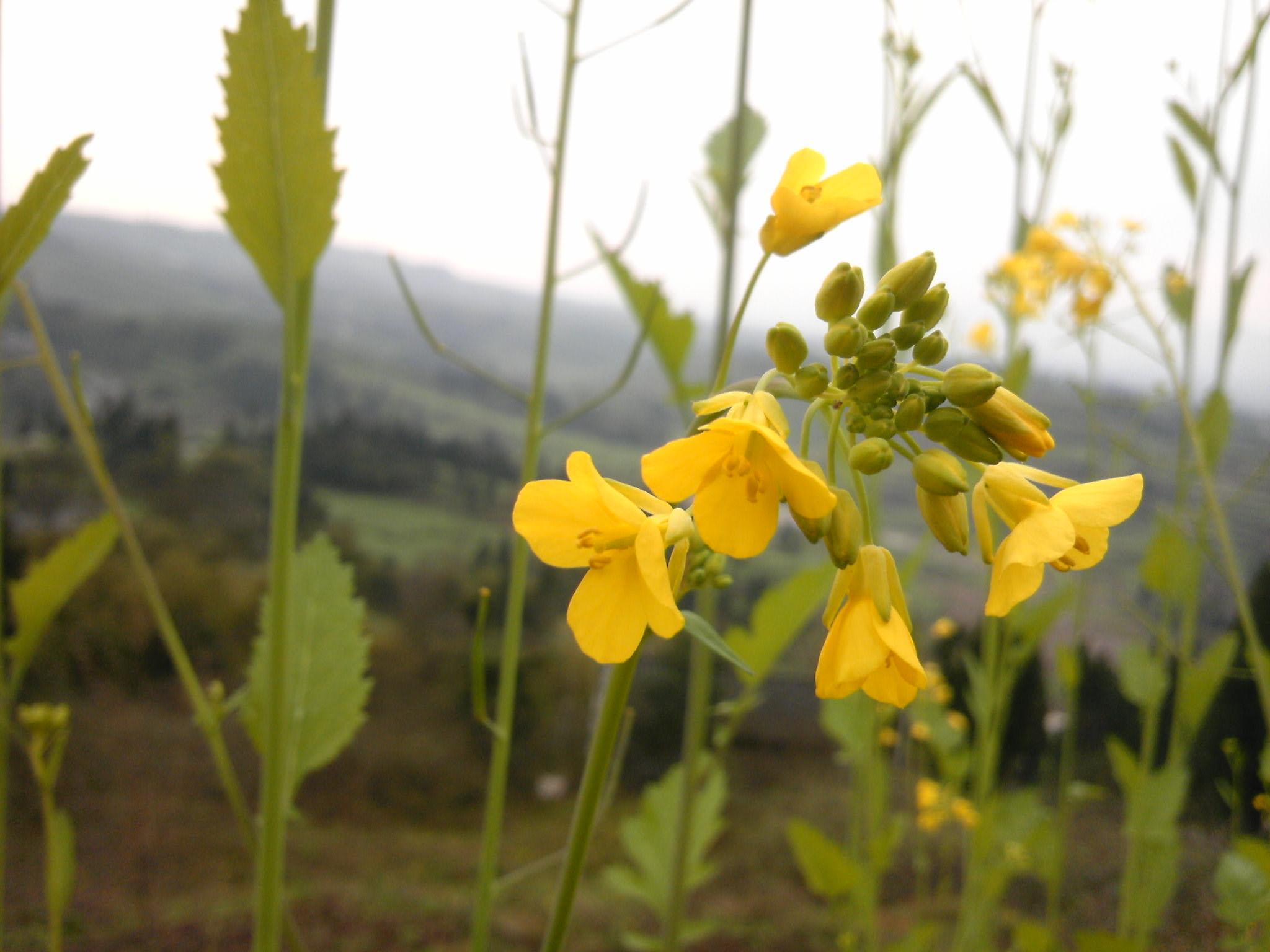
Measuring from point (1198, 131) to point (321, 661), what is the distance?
3.08 ft

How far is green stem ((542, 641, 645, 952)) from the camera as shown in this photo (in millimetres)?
317

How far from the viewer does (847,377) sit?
32 centimetres

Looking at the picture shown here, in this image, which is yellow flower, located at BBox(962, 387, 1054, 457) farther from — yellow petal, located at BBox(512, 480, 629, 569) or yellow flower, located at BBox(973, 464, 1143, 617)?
yellow petal, located at BBox(512, 480, 629, 569)

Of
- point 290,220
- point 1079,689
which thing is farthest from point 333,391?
point 1079,689

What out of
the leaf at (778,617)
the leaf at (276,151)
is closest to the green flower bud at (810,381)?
the leaf at (276,151)

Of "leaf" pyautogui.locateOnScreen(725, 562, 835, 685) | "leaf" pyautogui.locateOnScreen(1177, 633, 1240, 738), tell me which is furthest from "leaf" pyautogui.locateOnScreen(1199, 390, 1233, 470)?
"leaf" pyautogui.locateOnScreen(725, 562, 835, 685)

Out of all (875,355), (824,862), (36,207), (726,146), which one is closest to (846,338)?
(875,355)

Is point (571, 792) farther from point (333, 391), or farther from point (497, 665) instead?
point (333, 391)

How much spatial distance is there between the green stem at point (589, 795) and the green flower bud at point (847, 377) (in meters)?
0.14

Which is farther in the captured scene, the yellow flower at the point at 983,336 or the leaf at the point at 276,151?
the yellow flower at the point at 983,336

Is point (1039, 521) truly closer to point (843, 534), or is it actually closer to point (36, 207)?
point (843, 534)

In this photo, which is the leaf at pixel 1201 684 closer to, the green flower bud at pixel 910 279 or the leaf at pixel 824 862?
the leaf at pixel 824 862

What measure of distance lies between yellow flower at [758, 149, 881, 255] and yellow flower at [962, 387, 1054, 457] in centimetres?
10

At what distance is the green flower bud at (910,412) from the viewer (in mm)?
317
